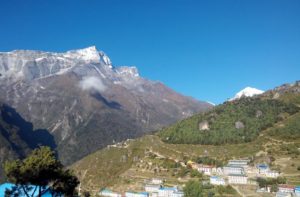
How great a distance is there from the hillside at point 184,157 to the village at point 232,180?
351 cm

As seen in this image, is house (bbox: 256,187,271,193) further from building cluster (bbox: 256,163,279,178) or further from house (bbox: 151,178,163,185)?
house (bbox: 151,178,163,185)

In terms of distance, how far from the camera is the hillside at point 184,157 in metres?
143

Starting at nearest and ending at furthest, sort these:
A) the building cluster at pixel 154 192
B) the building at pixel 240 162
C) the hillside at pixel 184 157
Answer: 1. the building cluster at pixel 154 192
2. the building at pixel 240 162
3. the hillside at pixel 184 157

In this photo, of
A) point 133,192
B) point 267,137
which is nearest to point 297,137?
point 267,137

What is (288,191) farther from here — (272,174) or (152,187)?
(152,187)

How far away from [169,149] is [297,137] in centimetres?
5569

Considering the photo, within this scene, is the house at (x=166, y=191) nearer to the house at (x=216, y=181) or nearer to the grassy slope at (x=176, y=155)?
the house at (x=216, y=181)

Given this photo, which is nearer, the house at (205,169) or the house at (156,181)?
the house at (156,181)

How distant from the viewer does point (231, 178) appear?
128 metres

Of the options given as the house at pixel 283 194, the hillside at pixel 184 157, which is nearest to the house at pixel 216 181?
the hillside at pixel 184 157

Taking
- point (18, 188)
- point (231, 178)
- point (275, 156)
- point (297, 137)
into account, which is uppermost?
point (297, 137)

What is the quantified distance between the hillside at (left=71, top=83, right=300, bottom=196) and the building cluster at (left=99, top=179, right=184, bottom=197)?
4.32 meters

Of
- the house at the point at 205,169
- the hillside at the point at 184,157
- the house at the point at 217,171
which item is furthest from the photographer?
the house at the point at 205,169

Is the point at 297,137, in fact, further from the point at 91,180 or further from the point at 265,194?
the point at 91,180
